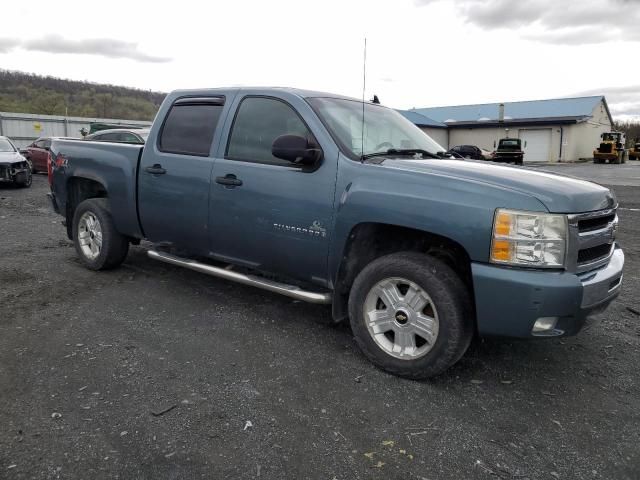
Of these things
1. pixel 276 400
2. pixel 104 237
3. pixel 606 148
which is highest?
pixel 606 148

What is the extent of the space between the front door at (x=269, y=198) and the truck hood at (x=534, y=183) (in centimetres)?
61

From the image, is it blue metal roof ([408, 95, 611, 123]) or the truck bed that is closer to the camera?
the truck bed

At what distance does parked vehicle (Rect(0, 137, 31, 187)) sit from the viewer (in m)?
14.6

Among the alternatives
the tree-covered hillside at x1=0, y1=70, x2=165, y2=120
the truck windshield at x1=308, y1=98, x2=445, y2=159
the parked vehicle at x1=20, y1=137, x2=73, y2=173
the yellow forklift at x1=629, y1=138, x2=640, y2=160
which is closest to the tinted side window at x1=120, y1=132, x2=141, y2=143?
the parked vehicle at x1=20, y1=137, x2=73, y2=173

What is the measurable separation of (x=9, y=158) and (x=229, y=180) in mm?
13475

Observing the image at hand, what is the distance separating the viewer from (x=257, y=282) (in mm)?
4156

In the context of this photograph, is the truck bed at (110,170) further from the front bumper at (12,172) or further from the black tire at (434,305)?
the front bumper at (12,172)

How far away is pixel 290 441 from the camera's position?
2.75m

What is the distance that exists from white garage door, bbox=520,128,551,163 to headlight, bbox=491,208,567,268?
1646 inches

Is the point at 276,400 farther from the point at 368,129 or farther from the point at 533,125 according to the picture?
the point at 533,125

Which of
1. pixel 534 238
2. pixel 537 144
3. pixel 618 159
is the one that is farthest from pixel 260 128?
pixel 537 144

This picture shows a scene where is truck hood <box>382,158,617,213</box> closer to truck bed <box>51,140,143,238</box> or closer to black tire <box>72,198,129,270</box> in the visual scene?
truck bed <box>51,140,143,238</box>

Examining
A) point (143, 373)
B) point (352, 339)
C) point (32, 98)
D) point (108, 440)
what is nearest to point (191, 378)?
point (143, 373)

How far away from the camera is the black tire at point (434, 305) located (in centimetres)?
321
